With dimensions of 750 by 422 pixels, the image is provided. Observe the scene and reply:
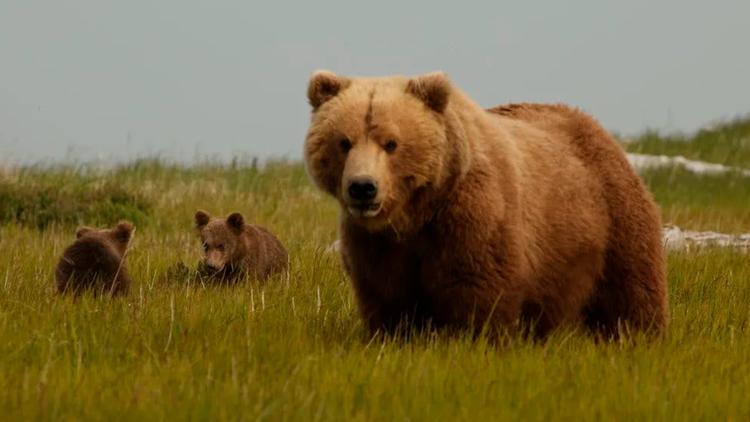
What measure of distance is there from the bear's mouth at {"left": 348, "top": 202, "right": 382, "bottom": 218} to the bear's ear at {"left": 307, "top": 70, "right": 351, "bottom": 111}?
26.6 inches

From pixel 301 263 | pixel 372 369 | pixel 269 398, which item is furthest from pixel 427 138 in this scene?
pixel 301 263

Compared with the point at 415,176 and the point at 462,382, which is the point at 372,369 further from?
the point at 415,176

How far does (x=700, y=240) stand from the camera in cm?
1203

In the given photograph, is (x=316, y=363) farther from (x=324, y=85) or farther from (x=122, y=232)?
(x=122, y=232)

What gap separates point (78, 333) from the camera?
5.83 metres

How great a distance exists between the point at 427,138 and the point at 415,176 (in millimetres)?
182

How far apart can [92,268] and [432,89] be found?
3279mm

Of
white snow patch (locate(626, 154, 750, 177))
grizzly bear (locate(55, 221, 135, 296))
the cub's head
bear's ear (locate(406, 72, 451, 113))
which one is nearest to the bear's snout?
bear's ear (locate(406, 72, 451, 113))

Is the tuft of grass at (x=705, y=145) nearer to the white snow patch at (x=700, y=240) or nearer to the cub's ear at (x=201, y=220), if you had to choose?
the white snow patch at (x=700, y=240)

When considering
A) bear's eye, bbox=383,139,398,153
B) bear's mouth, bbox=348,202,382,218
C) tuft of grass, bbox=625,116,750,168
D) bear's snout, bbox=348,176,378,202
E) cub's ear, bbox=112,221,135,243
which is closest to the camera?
bear's snout, bbox=348,176,378,202

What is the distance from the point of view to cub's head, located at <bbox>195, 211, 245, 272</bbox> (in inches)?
360

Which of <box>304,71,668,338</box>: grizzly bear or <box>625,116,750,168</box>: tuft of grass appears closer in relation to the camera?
<box>304,71,668,338</box>: grizzly bear

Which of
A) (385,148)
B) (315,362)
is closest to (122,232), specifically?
(385,148)

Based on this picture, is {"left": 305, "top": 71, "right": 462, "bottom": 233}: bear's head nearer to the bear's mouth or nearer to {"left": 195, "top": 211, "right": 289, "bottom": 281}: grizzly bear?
the bear's mouth
